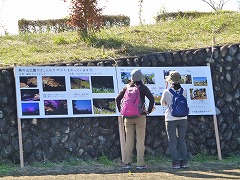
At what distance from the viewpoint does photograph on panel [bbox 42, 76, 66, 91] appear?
36.0 feet

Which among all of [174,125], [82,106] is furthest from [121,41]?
[174,125]

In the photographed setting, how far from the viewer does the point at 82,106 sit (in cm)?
1116

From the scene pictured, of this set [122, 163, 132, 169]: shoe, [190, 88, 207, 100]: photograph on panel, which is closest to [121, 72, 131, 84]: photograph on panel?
[190, 88, 207, 100]: photograph on panel

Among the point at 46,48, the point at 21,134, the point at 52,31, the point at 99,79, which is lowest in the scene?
the point at 21,134

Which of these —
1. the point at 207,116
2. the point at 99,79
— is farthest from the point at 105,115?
the point at 207,116

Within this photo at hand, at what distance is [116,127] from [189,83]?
1827 millimetres

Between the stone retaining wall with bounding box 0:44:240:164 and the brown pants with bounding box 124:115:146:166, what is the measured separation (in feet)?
2.45

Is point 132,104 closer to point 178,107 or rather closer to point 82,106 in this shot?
point 178,107

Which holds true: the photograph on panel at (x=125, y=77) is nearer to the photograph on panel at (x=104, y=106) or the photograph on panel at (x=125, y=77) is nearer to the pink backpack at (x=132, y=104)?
the photograph on panel at (x=104, y=106)

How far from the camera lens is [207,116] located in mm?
12344

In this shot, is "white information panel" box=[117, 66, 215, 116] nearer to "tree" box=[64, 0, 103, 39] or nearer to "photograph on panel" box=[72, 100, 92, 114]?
"photograph on panel" box=[72, 100, 92, 114]

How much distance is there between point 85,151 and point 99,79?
142 centimetres

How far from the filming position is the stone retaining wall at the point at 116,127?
10805 millimetres

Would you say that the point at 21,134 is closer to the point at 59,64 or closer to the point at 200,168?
the point at 59,64
